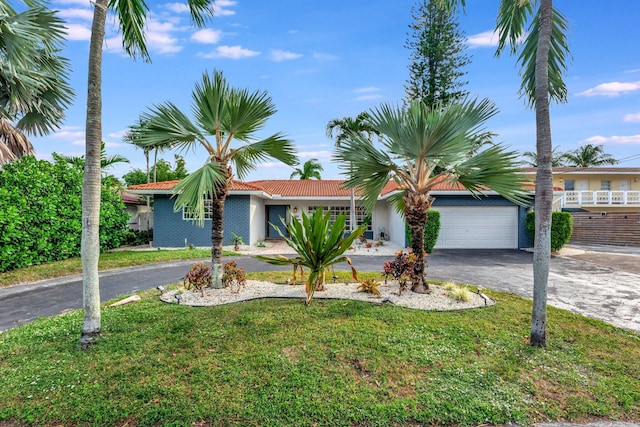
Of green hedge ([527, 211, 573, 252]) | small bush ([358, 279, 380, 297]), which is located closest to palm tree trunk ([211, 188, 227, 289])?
small bush ([358, 279, 380, 297])

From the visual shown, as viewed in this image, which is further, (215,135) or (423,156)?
(215,135)

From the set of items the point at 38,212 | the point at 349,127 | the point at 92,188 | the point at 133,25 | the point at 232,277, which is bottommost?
the point at 232,277

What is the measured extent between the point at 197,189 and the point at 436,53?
24779mm

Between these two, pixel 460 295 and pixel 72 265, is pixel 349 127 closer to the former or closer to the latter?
pixel 460 295

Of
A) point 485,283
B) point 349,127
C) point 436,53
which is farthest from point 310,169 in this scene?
point 485,283

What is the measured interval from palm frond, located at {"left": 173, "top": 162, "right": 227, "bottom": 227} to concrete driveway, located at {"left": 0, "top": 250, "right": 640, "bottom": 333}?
3296 mm

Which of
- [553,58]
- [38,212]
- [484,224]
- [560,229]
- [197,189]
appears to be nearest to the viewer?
[553,58]

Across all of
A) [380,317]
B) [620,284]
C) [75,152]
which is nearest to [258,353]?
[380,317]

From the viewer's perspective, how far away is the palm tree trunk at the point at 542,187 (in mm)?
3986

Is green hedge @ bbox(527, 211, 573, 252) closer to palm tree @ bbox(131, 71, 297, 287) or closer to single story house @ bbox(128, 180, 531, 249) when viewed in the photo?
single story house @ bbox(128, 180, 531, 249)

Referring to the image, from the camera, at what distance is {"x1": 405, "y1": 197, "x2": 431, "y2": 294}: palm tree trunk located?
6.29 meters

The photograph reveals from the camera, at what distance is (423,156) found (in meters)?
5.91

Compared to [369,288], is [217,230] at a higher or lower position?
higher

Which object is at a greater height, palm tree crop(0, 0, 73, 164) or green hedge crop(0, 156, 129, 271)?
palm tree crop(0, 0, 73, 164)
